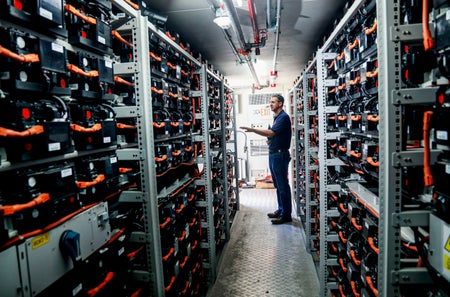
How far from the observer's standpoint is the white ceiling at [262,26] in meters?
3.09

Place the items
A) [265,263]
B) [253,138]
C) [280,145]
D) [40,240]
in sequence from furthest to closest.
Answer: [253,138] < [280,145] < [265,263] < [40,240]

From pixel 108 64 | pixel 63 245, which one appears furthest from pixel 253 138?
pixel 63 245

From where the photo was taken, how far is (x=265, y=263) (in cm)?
370

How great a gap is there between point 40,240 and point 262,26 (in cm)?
346

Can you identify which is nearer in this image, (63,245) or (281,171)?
(63,245)

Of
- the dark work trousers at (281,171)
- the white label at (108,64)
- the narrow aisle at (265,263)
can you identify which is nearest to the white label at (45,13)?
the white label at (108,64)

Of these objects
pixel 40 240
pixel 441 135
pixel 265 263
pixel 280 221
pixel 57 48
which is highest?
pixel 57 48

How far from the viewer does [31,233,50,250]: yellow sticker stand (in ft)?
3.65

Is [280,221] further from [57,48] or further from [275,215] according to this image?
[57,48]

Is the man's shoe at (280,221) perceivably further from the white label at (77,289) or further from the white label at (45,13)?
the white label at (45,13)

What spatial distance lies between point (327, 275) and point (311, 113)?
70.2 inches

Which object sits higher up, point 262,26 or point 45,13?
point 262,26

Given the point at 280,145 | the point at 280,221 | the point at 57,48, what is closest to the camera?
the point at 57,48

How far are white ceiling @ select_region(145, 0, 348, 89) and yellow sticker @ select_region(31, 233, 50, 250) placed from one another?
2.21 m
